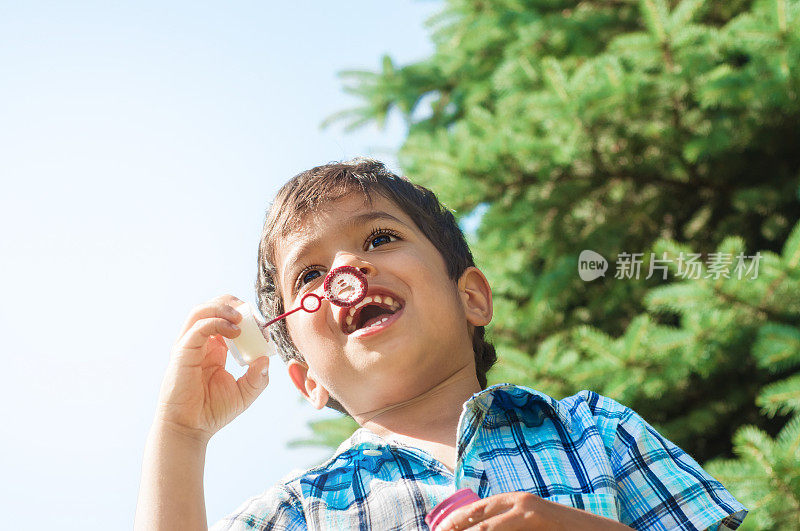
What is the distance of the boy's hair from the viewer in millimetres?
1613

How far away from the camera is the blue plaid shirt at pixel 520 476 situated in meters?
1.22

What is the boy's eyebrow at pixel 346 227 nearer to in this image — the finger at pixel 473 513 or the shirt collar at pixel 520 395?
the shirt collar at pixel 520 395

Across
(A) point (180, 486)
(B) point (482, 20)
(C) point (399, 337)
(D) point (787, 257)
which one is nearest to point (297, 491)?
(A) point (180, 486)

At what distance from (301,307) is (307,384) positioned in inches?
14.2

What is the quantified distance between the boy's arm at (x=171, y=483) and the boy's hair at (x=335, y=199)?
41cm

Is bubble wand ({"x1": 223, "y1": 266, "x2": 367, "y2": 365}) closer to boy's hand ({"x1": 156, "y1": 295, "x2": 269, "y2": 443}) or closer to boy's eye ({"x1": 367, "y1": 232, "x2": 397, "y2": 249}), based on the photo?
boy's hand ({"x1": 156, "y1": 295, "x2": 269, "y2": 443})

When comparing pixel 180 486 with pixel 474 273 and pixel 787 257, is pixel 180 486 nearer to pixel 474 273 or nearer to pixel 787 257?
pixel 474 273

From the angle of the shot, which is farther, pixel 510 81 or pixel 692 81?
pixel 510 81

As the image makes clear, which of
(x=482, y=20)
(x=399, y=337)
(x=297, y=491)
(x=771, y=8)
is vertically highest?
(x=482, y=20)

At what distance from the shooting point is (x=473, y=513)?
97cm

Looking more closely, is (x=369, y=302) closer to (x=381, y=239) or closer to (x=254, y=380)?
(x=381, y=239)

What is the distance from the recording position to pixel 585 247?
3.28 m

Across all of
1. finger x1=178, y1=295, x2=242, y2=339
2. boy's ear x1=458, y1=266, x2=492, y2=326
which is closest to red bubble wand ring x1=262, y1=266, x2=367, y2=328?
finger x1=178, y1=295, x2=242, y2=339

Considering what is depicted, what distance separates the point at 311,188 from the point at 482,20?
97.4 inches
